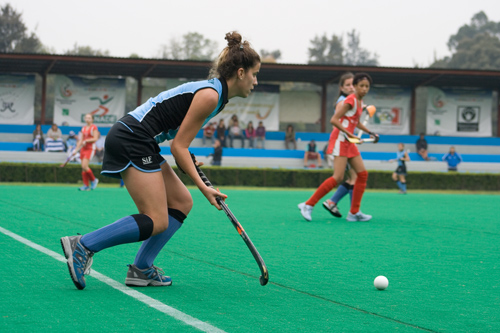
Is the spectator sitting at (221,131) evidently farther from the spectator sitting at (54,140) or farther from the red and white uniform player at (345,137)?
the red and white uniform player at (345,137)

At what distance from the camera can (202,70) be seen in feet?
97.1

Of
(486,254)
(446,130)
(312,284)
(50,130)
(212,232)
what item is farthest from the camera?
(446,130)

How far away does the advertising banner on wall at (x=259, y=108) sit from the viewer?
3017 centimetres

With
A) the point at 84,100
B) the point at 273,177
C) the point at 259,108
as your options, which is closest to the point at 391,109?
the point at 259,108

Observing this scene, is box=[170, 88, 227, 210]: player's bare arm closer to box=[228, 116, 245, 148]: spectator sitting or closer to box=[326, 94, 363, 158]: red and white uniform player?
box=[326, 94, 363, 158]: red and white uniform player

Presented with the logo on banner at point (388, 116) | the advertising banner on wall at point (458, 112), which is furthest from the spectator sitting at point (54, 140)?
the advertising banner on wall at point (458, 112)

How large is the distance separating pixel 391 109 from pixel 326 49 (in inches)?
2730

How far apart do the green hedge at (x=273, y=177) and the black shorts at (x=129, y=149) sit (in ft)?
59.5

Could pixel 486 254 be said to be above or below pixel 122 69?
below

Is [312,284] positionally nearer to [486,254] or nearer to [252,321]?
[252,321]

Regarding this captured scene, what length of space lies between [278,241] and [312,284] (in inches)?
103

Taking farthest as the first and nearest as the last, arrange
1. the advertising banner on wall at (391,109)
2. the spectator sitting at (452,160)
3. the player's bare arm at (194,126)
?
the advertising banner on wall at (391,109)
the spectator sitting at (452,160)
the player's bare arm at (194,126)

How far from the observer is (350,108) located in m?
9.65

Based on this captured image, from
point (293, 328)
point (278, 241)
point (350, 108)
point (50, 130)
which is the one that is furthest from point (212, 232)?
point (50, 130)
